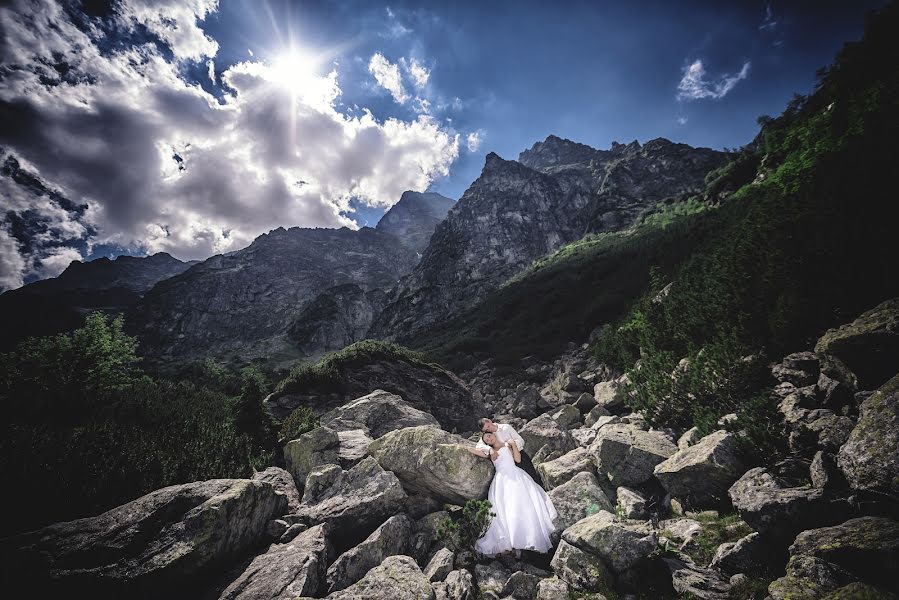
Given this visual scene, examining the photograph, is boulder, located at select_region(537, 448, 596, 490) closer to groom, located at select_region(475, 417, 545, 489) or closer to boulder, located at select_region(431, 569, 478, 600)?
groom, located at select_region(475, 417, 545, 489)

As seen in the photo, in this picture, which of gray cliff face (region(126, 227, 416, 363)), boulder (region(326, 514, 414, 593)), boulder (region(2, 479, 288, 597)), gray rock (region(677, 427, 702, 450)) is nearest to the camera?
boulder (region(2, 479, 288, 597))

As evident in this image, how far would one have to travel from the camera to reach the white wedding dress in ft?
15.9

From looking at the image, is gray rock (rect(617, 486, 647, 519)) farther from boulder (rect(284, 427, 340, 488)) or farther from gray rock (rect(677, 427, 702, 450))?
boulder (rect(284, 427, 340, 488))

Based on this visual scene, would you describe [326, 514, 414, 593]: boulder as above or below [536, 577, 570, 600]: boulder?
above

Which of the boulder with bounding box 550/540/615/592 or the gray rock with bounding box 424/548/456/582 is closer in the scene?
the boulder with bounding box 550/540/615/592

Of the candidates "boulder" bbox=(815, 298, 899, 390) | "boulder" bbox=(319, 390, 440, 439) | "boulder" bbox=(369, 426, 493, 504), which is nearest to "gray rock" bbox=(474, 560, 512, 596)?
"boulder" bbox=(369, 426, 493, 504)

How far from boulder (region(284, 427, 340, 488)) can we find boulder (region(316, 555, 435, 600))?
3.19 metres

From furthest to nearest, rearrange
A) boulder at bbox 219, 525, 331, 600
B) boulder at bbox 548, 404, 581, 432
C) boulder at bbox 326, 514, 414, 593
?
boulder at bbox 548, 404, 581, 432 → boulder at bbox 326, 514, 414, 593 → boulder at bbox 219, 525, 331, 600

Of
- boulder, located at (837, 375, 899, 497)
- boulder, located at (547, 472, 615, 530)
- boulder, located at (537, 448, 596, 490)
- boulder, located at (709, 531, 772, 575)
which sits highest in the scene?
boulder, located at (837, 375, 899, 497)

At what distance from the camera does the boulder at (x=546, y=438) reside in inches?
318

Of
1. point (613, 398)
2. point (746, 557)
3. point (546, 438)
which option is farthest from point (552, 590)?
point (613, 398)

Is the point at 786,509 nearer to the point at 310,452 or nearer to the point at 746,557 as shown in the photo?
the point at 746,557

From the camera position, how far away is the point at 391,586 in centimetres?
411

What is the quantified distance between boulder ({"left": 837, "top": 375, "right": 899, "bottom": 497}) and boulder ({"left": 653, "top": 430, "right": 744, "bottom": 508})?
1.31m
